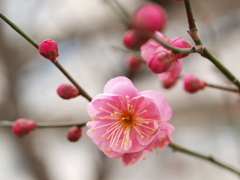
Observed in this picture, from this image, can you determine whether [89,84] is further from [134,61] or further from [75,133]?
[75,133]

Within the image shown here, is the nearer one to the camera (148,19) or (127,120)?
(148,19)

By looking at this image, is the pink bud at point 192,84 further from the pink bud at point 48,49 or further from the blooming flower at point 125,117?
the pink bud at point 48,49

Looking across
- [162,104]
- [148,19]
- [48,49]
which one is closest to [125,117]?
[162,104]

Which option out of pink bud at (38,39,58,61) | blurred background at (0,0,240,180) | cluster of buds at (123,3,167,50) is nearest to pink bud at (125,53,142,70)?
pink bud at (38,39,58,61)

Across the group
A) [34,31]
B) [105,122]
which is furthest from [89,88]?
[105,122]

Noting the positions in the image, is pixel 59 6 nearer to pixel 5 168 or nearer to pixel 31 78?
pixel 31 78
